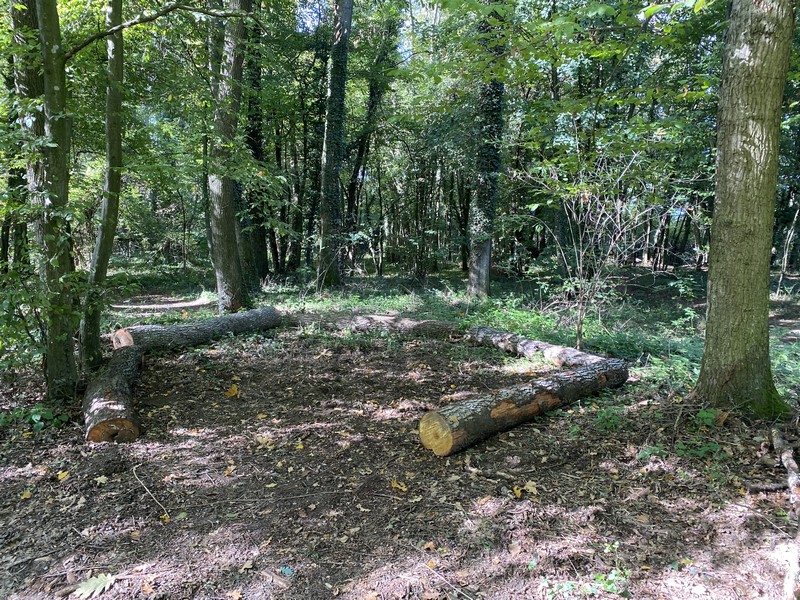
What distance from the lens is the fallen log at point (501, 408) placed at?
12.3 ft

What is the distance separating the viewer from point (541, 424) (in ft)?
13.8

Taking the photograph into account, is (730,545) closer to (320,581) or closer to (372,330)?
(320,581)

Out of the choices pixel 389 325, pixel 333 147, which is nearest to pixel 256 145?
pixel 333 147

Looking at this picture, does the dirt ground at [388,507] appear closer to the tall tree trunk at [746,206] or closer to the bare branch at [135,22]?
the tall tree trunk at [746,206]

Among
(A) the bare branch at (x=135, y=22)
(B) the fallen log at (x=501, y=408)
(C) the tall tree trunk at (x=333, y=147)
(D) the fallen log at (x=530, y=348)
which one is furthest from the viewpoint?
(C) the tall tree trunk at (x=333, y=147)

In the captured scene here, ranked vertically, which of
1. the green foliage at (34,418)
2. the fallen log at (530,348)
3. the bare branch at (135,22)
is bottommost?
the green foliage at (34,418)

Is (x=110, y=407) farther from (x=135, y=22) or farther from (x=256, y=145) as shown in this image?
(x=256, y=145)

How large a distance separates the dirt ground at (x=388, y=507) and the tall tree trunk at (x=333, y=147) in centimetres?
688

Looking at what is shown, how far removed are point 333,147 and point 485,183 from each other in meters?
3.98

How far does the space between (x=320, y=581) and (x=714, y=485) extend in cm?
264

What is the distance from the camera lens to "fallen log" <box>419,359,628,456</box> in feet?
12.3

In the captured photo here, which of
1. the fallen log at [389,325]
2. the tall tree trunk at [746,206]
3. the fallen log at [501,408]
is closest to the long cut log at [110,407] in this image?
the fallen log at [501,408]

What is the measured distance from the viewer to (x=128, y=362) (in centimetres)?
546

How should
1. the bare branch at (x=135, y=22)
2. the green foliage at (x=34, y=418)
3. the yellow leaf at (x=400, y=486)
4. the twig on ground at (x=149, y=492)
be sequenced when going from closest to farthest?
the twig on ground at (x=149, y=492)
the yellow leaf at (x=400, y=486)
the green foliage at (x=34, y=418)
the bare branch at (x=135, y=22)
